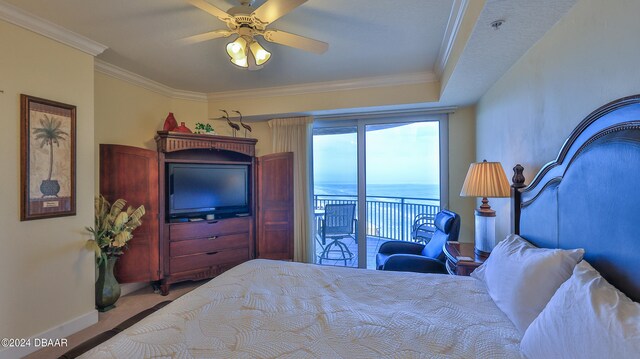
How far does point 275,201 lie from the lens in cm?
373

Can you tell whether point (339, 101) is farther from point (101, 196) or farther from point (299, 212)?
point (101, 196)

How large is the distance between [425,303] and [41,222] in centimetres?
282

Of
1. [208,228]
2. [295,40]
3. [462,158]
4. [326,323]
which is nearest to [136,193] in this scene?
[208,228]

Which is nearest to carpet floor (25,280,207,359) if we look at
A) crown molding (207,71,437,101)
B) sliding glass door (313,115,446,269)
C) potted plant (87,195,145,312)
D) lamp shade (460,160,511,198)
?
potted plant (87,195,145,312)

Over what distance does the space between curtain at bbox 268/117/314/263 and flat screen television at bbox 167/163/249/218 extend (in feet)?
2.28

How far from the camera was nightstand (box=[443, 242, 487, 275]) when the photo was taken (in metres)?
2.01

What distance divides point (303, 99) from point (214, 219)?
1924 mm

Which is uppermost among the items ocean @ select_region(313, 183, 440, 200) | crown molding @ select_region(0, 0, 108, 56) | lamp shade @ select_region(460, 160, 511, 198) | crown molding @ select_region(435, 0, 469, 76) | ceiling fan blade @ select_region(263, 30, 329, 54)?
crown molding @ select_region(0, 0, 108, 56)

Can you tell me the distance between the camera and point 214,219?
341cm

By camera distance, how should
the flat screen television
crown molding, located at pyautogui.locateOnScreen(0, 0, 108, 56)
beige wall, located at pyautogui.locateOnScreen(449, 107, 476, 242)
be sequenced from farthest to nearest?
beige wall, located at pyautogui.locateOnScreen(449, 107, 476, 242), the flat screen television, crown molding, located at pyautogui.locateOnScreen(0, 0, 108, 56)

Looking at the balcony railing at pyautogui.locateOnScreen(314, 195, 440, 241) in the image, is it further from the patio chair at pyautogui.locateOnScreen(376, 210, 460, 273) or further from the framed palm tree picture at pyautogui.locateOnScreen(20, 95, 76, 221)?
the framed palm tree picture at pyautogui.locateOnScreen(20, 95, 76, 221)

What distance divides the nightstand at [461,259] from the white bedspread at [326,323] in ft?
1.20

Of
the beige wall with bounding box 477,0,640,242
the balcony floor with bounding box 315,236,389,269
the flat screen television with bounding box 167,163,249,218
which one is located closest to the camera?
the beige wall with bounding box 477,0,640,242

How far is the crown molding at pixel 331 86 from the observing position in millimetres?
3150
